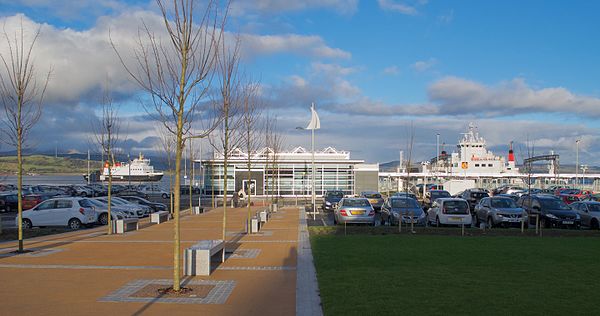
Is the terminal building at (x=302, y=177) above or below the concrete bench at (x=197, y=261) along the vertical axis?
above

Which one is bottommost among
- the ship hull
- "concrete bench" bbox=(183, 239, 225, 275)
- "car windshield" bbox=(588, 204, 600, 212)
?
"concrete bench" bbox=(183, 239, 225, 275)

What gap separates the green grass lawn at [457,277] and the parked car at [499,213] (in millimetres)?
5695

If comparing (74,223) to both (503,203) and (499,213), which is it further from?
(503,203)

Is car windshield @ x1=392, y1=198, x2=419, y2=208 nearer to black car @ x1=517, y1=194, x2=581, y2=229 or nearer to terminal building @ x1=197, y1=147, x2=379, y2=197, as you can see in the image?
black car @ x1=517, y1=194, x2=581, y2=229

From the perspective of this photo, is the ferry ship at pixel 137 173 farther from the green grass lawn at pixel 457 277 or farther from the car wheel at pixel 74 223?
the green grass lawn at pixel 457 277

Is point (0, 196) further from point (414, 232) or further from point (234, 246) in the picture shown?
point (414, 232)

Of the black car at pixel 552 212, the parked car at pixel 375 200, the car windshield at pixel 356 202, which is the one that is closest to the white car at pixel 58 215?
the car windshield at pixel 356 202

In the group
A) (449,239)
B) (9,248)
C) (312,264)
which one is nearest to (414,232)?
(449,239)

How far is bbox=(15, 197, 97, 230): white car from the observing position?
70.8ft

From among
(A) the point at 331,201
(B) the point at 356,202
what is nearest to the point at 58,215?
(B) the point at 356,202

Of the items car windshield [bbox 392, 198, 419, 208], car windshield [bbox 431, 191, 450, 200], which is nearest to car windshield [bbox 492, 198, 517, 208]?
car windshield [bbox 392, 198, 419, 208]

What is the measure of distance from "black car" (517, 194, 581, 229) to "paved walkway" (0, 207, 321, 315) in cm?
1241

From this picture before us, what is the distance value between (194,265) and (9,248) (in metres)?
7.03

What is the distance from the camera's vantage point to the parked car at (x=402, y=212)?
22.1m
